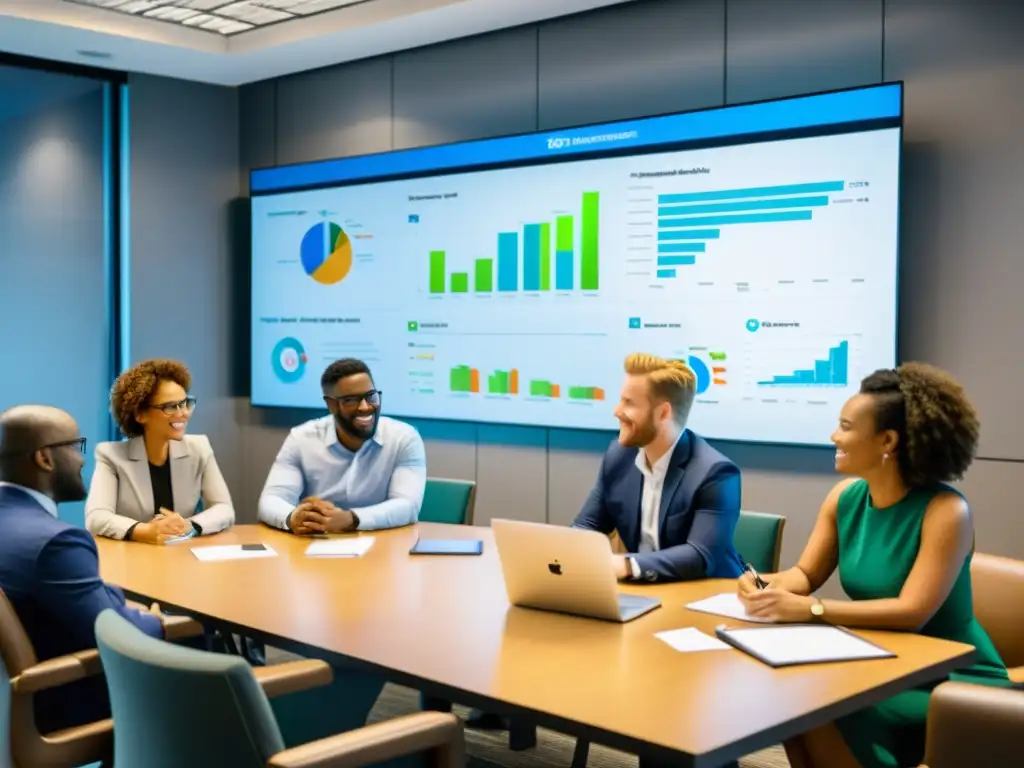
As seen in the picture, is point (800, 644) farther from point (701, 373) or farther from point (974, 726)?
point (701, 373)

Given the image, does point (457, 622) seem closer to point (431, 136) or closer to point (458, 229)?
point (458, 229)

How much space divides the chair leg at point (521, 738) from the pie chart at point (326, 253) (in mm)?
3530

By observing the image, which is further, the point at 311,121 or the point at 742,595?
the point at 311,121

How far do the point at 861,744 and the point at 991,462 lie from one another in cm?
219

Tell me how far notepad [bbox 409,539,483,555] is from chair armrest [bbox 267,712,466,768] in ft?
5.12

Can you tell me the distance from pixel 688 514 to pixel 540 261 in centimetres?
272

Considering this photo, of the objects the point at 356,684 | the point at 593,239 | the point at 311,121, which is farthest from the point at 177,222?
the point at 356,684

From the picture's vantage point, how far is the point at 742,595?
2889 mm

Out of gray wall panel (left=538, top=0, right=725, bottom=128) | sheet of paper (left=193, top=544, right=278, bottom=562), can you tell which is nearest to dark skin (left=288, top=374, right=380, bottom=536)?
sheet of paper (left=193, top=544, right=278, bottom=562)

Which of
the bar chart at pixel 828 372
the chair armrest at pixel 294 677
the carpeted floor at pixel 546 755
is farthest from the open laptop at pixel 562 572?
the bar chart at pixel 828 372

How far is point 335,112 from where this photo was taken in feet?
23.6

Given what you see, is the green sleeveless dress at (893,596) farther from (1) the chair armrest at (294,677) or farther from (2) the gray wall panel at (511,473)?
(2) the gray wall panel at (511,473)

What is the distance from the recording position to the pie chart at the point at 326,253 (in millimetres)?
6992

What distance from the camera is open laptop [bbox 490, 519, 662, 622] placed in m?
2.80
